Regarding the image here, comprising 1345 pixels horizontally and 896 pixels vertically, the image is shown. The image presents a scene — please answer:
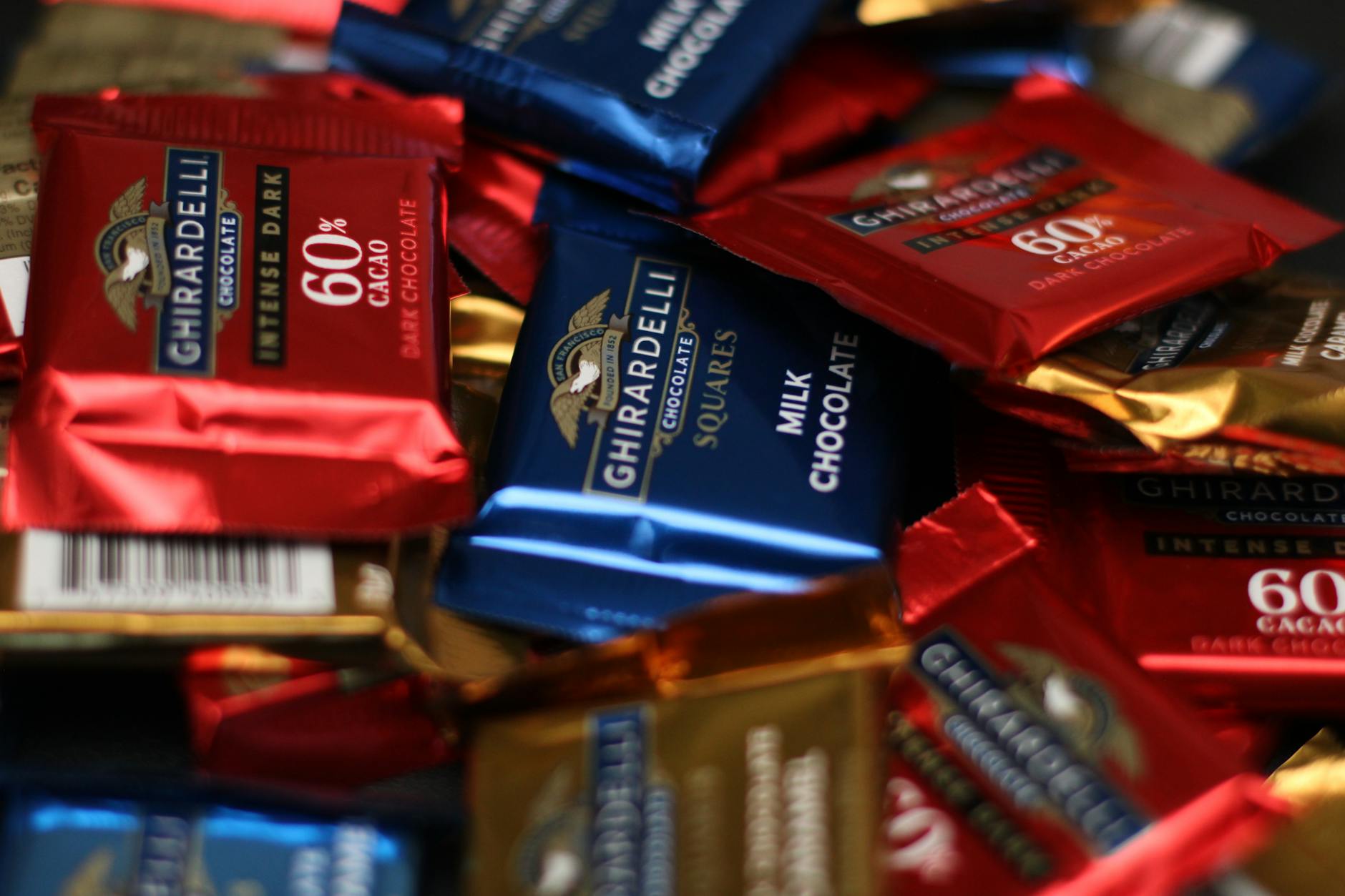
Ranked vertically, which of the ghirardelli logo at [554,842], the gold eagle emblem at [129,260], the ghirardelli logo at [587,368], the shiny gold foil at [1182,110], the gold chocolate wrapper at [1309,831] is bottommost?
the ghirardelli logo at [554,842]

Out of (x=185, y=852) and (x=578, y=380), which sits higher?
(x=578, y=380)

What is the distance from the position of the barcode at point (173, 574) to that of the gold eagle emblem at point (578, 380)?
7.8 inches

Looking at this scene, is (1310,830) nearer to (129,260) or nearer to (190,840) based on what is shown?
(190,840)

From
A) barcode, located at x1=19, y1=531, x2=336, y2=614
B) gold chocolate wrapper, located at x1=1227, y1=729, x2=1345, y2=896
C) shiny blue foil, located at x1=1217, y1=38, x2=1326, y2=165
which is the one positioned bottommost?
barcode, located at x1=19, y1=531, x2=336, y2=614

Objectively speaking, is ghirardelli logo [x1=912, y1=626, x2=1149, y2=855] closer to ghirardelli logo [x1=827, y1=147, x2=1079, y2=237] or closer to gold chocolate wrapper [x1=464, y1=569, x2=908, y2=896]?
gold chocolate wrapper [x1=464, y1=569, x2=908, y2=896]

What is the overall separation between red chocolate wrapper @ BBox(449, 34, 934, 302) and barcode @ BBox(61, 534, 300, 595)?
34cm

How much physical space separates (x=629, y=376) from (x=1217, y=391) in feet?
1.36

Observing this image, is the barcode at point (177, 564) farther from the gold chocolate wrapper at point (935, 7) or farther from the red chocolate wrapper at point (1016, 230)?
the gold chocolate wrapper at point (935, 7)

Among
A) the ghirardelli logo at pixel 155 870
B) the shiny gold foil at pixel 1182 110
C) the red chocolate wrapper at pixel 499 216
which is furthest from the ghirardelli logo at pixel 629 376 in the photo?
the shiny gold foil at pixel 1182 110

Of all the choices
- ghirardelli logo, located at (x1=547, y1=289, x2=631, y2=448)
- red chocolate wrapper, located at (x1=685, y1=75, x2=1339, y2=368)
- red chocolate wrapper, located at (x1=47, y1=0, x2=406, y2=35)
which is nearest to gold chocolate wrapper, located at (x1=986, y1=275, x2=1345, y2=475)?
red chocolate wrapper, located at (x1=685, y1=75, x2=1339, y2=368)

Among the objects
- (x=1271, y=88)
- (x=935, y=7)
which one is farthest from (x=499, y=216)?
(x=1271, y=88)

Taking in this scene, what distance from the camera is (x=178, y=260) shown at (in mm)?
917

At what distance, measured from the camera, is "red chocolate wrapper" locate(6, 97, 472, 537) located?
2.74 feet

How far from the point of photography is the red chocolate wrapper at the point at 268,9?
1.33 m
